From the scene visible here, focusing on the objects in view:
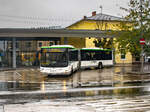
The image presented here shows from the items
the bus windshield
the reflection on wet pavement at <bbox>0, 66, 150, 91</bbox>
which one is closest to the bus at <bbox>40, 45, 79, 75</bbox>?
the bus windshield

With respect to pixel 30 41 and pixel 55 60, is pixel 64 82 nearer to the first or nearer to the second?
pixel 55 60

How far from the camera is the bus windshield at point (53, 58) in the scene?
843 inches

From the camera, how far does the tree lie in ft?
77.9

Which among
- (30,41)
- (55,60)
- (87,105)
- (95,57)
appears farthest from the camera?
(30,41)

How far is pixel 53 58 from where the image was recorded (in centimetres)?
2152

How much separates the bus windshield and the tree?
21.0ft

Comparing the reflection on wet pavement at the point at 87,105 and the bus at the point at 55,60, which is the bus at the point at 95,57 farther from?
the reflection on wet pavement at the point at 87,105

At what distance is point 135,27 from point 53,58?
876 cm

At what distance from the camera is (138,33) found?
23859 mm

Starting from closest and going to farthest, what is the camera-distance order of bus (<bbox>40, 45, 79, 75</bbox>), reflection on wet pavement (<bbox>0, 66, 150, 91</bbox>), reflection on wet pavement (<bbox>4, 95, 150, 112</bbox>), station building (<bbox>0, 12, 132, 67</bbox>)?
reflection on wet pavement (<bbox>4, 95, 150, 112</bbox>), reflection on wet pavement (<bbox>0, 66, 150, 91</bbox>), bus (<bbox>40, 45, 79, 75</bbox>), station building (<bbox>0, 12, 132, 67</bbox>)

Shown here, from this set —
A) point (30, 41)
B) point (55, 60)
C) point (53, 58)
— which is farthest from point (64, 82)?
point (30, 41)

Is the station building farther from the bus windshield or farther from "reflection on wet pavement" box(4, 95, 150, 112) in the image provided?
"reflection on wet pavement" box(4, 95, 150, 112)

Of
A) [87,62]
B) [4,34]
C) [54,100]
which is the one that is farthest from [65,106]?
[4,34]

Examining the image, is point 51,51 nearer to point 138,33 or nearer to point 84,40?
point 138,33
